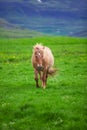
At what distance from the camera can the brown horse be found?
16328 mm

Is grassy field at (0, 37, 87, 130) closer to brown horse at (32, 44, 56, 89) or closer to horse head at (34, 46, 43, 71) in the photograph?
brown horse at (32, 44, 56, 89)

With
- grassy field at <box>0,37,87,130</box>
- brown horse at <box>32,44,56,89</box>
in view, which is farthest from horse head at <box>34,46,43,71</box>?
grassy field at <box>0,37,87,130</box>

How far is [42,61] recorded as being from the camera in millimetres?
17312

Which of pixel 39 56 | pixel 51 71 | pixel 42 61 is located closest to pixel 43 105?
pixel 39 56

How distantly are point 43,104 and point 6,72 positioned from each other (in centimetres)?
1193

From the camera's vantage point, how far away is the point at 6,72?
2533 centimetres

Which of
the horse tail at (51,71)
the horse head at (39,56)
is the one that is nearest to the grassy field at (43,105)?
the horse tail at (51,71)

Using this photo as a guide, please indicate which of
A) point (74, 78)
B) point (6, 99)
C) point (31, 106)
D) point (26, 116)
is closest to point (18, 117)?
point (26, 116)

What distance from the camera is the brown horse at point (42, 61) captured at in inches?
643

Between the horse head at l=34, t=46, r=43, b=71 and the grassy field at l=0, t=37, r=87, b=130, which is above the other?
the horse head at l=34, t=46, r=43, b=71

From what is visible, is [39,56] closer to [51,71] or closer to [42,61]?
[42,61]

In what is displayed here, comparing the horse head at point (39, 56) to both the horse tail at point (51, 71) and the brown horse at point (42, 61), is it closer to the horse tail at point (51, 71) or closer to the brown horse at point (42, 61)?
the brown horse at point (42, 61)

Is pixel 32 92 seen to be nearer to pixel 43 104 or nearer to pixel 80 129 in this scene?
pixel 43 104

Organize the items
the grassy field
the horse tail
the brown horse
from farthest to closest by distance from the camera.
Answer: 1. the horse tail
2. the brown horse
3. the grassy field
